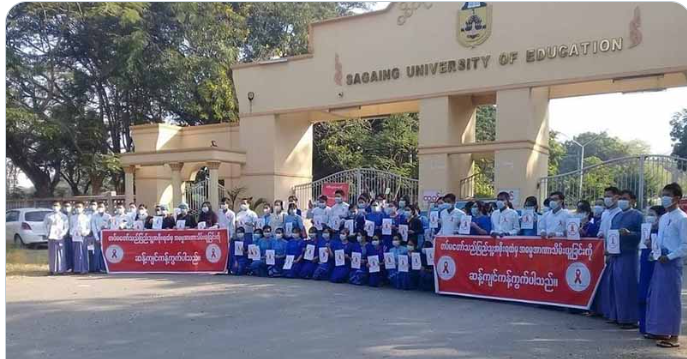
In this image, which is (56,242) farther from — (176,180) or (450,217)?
(450,217)

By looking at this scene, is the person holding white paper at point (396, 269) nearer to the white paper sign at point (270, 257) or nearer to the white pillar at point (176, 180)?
the white paper sign at point (270, 257)

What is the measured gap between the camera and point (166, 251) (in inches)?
535

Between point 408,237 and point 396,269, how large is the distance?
26.6 inches

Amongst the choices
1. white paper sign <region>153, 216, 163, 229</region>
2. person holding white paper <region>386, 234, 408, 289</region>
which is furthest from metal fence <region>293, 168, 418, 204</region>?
white paper sign <region>153, 216, 163, 229</region>

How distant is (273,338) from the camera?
6.98 metres

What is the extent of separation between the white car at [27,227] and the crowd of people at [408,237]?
7.14 meters

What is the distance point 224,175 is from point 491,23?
1001 cm

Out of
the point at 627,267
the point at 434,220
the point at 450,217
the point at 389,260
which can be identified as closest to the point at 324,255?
the point at 389,260

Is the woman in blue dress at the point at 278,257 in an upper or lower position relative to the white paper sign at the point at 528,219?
lower

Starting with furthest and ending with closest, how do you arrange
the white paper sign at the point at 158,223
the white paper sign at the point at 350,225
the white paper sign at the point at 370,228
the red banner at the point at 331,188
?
the red banner at the point at 331,188, the white paper sign at the point at 158,223, the white paper sign at the point at 350,225, the white paper sign at the point at 370,228

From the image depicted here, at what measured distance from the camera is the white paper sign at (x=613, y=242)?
310 inches

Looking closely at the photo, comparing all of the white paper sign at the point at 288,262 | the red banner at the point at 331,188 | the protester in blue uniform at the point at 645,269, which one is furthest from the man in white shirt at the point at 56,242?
the protester in blue uniform at the point at 645,269

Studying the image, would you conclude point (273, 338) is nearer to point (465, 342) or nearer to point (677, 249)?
point (465, 342)

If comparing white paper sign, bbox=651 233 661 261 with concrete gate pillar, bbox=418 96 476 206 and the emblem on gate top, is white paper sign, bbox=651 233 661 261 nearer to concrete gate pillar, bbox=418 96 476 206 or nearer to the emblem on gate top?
concrete gate pillar, bbox=418 96 476 206
